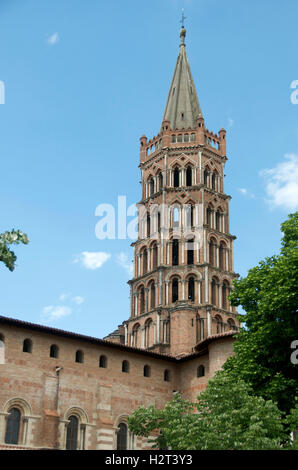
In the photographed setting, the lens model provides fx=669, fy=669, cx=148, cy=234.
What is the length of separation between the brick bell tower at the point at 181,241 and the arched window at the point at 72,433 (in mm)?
16198

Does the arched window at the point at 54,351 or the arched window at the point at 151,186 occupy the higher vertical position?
the arched window at the point at 151,186

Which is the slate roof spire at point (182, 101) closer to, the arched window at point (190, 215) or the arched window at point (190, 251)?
the arched window at point (190, 215)

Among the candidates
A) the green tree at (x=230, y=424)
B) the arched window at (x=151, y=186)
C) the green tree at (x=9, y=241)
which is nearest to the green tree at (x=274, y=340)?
the green tree at (x=230, y=424)

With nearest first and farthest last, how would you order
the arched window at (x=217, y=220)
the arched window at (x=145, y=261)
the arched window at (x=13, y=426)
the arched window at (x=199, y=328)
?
1. the arched window at (x=13, y=426)
2. the arched window at (x=199, y=328)
3. the arched window at (x=145, y=261)
4. the arched window at (x=217, y=220)

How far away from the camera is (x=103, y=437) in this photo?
3897 cm

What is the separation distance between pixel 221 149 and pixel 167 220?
36.1 feet

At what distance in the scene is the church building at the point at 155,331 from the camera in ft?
122

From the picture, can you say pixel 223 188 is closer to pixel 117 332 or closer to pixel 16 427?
pixel 117 332

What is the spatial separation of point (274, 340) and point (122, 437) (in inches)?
586

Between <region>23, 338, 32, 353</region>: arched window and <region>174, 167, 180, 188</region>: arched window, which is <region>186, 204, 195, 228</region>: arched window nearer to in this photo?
<region>174, 167, 180, 188</region>: arched window

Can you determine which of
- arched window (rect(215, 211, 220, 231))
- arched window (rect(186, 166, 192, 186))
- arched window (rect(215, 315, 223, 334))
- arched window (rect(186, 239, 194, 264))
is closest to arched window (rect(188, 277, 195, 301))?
arched window (rect(186, 239, 194, 264))

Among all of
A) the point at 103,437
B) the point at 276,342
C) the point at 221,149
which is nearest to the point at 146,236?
the point at 221,149

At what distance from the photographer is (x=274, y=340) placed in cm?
2992

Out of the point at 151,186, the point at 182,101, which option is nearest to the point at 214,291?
the point at 151,186
